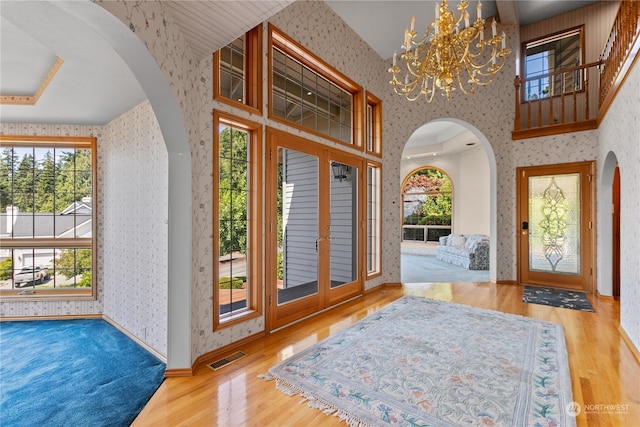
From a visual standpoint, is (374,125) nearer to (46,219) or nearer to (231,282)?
(231,282)

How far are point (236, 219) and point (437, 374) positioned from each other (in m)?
2.22

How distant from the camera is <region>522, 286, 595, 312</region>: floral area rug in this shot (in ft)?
13.8

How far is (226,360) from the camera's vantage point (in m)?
2.62

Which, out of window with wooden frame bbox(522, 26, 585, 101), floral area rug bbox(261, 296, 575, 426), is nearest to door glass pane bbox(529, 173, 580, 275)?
window with wooden frame bbox(522, 26, 585, 101)

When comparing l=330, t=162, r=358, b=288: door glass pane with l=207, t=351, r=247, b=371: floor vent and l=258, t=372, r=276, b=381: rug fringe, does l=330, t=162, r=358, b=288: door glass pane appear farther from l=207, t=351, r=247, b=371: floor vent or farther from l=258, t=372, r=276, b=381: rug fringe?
l=258, t=372, r=276, b=381: rug fringe

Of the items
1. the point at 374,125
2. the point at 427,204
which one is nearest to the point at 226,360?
the point at 374,125

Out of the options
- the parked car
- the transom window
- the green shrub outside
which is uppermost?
the transom window

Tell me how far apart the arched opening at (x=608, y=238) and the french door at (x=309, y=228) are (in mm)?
3757

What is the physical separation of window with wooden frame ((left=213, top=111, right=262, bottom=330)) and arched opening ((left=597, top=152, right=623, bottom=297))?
17.0ft

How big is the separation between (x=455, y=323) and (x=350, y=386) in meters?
1.84

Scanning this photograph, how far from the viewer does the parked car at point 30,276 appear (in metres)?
4.24

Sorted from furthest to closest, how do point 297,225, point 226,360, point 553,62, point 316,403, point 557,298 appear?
point 553,62 → point 557,298 → point 297,225 → point 226,360 → point 316,403

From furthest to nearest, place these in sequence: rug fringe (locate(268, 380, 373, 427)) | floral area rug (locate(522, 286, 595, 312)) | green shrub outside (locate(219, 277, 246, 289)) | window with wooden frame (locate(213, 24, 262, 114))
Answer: floral area rug (locate(522, 286, 595, 312))
window with wooden frame (locate(213, 24, 262, 114))
green shrub outside (locate(219, 277, 246, 289))
rug fringe (locate(268, 380, 373, 427))

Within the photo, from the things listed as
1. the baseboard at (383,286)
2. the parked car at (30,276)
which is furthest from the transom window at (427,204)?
the parked car at (30,276)
